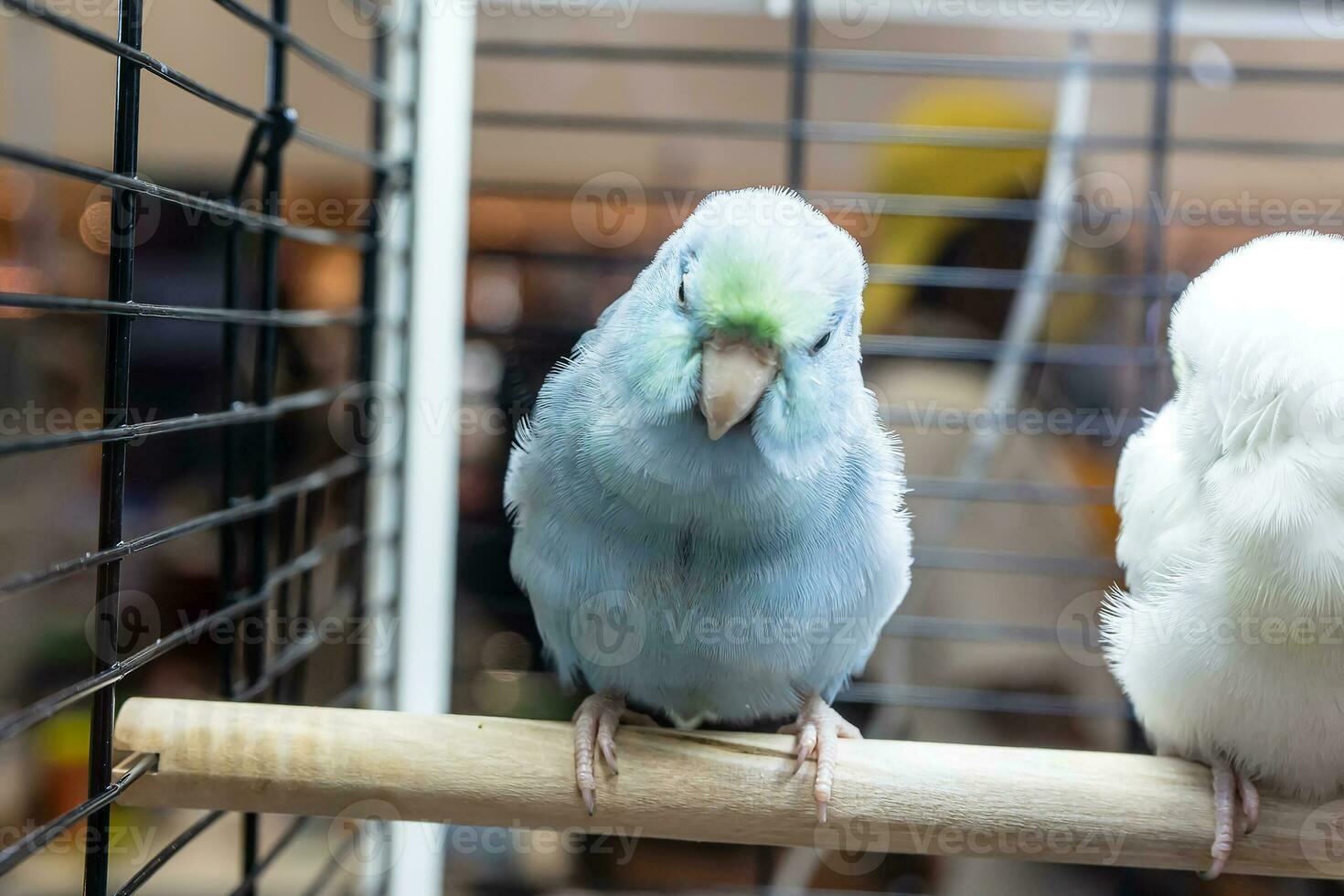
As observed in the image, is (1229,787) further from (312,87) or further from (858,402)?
(312,87)

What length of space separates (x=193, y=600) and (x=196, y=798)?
34.6 inches

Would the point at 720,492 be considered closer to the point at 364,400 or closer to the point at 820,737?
the point at 820,737

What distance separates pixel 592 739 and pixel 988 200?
4.27 ft

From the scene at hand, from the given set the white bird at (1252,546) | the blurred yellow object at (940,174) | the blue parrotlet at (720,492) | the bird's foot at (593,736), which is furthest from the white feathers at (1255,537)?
the blurred yellow object at (940,174)

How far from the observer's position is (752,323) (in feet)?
2.89

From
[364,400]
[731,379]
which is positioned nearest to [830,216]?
[364,400]

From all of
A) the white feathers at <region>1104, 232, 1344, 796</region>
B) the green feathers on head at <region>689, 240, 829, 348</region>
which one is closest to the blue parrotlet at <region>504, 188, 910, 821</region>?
the green feathers on head at <region>689, 240, 829, 348</region>

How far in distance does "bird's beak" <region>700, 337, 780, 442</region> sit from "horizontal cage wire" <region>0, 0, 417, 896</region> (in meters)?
0.50

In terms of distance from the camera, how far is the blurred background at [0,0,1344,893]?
5.75 feet

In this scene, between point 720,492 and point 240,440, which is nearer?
point 720,492

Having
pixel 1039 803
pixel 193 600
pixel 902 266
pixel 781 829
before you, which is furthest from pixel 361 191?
pixel 1039 803

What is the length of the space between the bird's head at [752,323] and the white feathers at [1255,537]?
40cm

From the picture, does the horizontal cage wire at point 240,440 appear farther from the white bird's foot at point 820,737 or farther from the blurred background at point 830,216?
the white bird's foot at point 820,737

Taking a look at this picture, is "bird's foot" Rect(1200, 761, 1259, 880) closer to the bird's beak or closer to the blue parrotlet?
the blue parrotlet
